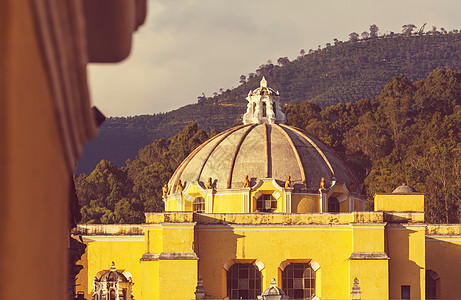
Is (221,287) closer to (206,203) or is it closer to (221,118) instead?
(206,203)

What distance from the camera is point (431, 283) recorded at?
1615 inches

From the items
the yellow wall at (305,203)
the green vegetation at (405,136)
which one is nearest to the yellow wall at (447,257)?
the yellow wall at (305,203)

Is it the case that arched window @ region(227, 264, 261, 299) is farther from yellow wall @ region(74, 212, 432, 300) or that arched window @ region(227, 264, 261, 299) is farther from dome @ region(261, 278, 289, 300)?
dome @ region(261, 278, 289, 300)

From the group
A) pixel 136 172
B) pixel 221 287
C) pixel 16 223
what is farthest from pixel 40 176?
pixel 136 172

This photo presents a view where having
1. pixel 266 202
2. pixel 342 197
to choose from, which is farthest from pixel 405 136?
pixel 266 202

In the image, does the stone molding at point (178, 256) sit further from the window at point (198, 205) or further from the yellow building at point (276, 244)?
the window at point (198, 205)

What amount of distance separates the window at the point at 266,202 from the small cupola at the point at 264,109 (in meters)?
4.77

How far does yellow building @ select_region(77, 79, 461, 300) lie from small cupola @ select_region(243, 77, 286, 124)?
364 cm

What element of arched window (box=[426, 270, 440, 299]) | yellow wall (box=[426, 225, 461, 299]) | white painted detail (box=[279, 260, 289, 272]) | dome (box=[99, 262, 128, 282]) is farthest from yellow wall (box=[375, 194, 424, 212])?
dome (box=[99, 262, 128, 282])

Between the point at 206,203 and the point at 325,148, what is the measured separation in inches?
205

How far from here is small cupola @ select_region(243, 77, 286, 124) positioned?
46281mm

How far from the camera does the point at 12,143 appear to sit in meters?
3.21

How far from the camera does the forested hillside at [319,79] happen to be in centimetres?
11919

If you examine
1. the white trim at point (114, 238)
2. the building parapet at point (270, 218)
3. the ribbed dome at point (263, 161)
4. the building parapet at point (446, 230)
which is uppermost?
the ribbed dome at point (263, 161)
